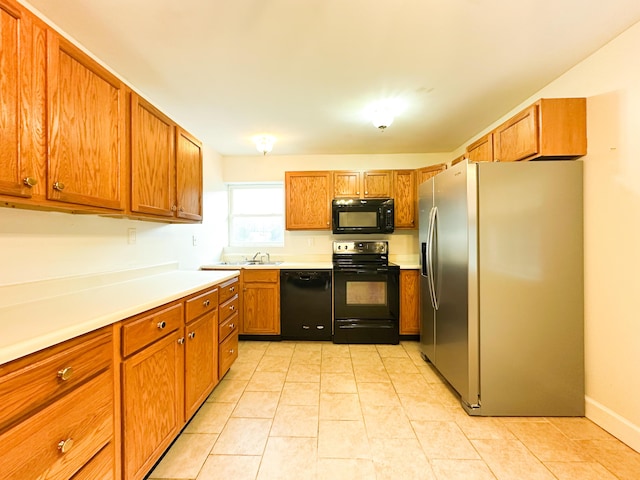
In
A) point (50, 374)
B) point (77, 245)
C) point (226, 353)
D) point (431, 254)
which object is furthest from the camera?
point (431, 254)

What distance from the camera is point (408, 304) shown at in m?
3.11

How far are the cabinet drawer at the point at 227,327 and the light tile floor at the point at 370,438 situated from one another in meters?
0.44

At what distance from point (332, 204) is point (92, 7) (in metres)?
2.52

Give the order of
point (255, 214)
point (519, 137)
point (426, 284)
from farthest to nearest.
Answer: point (255, 214) < point (426, 284) < point (519, 137)

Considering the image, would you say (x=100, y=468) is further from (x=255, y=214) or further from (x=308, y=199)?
(x=255, y=214)

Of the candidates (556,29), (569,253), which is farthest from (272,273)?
(556,29)

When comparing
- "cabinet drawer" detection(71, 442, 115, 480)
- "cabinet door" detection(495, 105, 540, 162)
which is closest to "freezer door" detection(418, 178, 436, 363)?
"cabinet door" detection(495, 105, 540, 162)

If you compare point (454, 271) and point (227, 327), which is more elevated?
point (454, 271)

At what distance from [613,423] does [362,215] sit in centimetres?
259

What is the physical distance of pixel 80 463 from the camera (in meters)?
0.93

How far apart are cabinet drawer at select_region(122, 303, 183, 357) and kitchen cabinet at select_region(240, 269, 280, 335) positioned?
159cm

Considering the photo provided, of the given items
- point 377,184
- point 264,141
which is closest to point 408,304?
point 377,184

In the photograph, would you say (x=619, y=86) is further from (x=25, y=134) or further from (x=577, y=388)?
(x=25, y=134)

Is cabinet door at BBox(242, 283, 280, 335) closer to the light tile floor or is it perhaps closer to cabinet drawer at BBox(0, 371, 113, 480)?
the light tile floor
